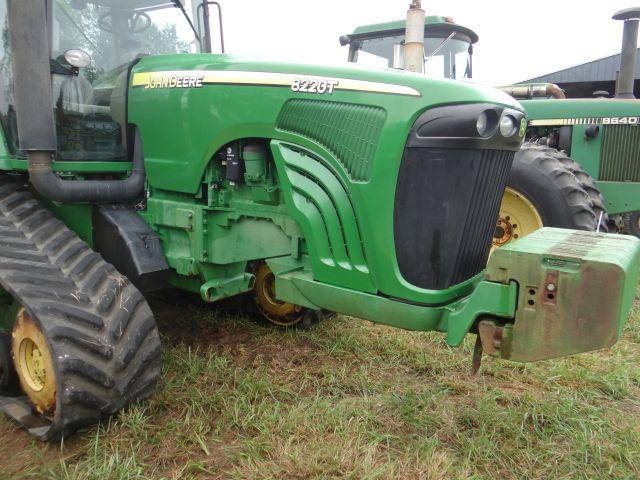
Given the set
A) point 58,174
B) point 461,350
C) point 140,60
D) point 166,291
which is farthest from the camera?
point 166,291

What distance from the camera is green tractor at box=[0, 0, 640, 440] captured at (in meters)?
→ 2.15

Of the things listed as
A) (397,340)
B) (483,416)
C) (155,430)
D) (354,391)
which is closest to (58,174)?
(155,430)

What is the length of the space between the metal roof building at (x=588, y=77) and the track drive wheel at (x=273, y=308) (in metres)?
14.6

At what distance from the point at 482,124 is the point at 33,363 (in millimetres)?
2211

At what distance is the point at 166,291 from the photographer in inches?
160

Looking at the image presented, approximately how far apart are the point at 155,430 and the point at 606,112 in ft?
16.9

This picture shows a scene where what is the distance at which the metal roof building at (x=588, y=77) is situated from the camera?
15867 mm

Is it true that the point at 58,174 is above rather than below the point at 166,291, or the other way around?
above

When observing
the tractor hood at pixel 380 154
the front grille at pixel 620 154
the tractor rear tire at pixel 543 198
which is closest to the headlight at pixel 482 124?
the tractor hood at pixel 380 154

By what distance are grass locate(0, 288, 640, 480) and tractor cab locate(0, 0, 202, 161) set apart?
1.27m

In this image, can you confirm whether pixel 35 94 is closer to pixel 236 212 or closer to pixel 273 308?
pixel 236 212

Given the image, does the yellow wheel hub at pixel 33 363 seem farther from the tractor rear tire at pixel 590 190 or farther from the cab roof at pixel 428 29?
the cab roof at pixel 428 29

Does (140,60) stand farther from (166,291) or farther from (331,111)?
(166,291)

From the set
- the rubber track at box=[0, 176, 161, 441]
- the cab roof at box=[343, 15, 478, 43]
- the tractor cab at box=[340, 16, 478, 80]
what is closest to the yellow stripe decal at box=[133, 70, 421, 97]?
the rubber track at box=[0, 176, 161, 441]
